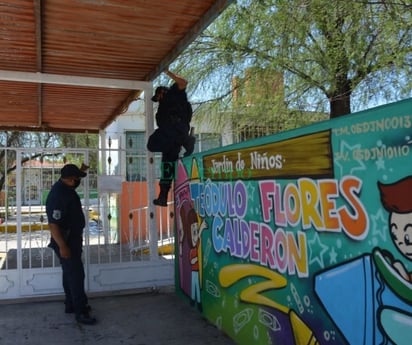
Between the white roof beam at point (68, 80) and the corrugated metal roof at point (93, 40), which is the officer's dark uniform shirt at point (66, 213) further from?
the white roof beam at point (68, 80)

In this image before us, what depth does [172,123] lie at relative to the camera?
21.3 feet

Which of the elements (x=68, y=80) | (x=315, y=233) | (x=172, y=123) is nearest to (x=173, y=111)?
(x=172, y=123)

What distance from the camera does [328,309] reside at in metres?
3.13

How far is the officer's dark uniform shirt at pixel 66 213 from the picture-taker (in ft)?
17.4

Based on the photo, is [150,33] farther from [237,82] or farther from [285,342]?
[237,82]

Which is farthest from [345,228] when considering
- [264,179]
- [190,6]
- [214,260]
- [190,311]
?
[190,311]

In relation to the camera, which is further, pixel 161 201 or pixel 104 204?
pixel 104 204

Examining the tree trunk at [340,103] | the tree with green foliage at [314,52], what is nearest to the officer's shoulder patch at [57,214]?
the tree with green foliage at [314,52]

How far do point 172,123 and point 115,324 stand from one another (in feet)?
8.83

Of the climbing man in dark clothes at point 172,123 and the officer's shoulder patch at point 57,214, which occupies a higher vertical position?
the climbing man in dark clothes at point 172,123

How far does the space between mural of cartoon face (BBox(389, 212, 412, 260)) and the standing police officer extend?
3.80 m

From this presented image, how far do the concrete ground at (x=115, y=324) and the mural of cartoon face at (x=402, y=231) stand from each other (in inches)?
103

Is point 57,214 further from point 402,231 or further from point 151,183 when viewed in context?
point 402,231

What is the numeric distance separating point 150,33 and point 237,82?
17.0ft
